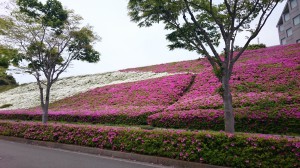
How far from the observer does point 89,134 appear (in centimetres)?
1252

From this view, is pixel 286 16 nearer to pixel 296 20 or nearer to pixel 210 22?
pixel 296 20

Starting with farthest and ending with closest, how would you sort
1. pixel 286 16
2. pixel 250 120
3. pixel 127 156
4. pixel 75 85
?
pixel 286 16 → pixel 75 85 → pixel 250 120 → pixel 127 156

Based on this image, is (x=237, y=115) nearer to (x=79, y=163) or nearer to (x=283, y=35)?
(x=79, y=163)

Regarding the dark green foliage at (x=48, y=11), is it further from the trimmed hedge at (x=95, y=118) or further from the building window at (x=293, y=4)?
the building window at (x=293, y=4)

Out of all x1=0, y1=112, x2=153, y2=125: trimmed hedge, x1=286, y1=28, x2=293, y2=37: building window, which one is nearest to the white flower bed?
x1=0, y1=112, x2=153, y2=125: trimmed hedge

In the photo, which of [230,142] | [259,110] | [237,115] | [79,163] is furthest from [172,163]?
[259,110]

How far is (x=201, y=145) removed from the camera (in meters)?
8.61

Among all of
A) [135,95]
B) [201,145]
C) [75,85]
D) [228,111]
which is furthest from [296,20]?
[201,145]

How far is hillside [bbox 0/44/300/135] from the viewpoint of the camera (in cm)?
1216

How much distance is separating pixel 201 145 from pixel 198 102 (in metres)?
8.28

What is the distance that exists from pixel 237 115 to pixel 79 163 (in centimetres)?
803

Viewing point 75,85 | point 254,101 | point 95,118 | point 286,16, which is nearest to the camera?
point 254,101

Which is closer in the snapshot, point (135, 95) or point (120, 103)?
point (120, 103)

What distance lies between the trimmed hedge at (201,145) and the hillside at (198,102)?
415 cm
